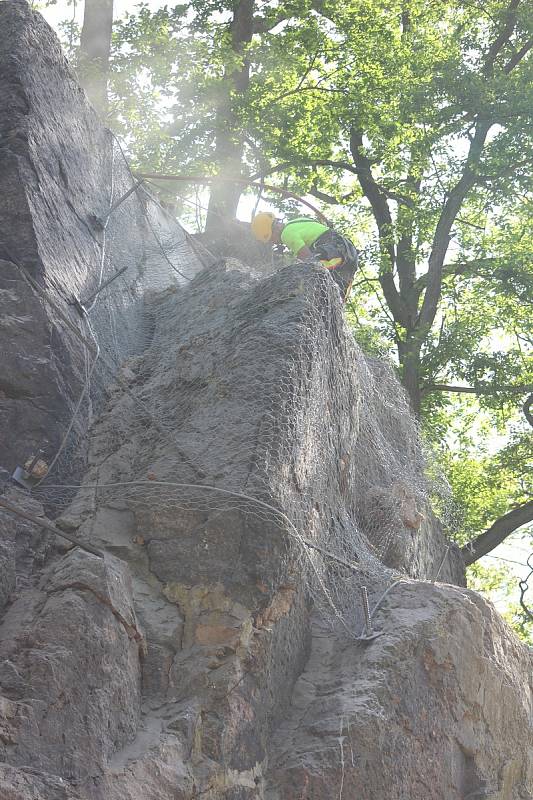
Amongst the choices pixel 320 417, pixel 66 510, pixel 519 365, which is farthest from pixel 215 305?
pixel 519 365

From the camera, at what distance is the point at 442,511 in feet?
28.7

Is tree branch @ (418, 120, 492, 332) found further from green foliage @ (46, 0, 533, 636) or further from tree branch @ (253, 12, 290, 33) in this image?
tree branch @ (253, 12, 290, 33)

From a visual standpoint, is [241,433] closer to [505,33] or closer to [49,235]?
[49,235]

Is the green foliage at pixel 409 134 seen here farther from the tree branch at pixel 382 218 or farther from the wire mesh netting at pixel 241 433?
the wire mesh netting at pixel 241 433

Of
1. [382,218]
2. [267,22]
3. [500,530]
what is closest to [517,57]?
[382,218]

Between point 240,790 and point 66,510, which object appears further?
point 66,510

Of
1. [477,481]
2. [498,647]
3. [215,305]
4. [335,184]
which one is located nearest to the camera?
[498,647]

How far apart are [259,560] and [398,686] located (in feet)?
3.00

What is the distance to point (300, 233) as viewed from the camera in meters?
8.26

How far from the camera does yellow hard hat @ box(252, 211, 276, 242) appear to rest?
29.7 ft

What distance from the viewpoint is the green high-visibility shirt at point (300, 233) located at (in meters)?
8.16

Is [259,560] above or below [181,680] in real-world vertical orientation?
above

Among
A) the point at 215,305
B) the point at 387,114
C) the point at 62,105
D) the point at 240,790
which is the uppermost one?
the point at 387,114

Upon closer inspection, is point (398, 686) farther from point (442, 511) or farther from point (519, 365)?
point (519, 365)
